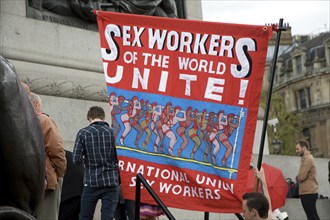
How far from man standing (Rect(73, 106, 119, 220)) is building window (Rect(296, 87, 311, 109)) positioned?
279 ft

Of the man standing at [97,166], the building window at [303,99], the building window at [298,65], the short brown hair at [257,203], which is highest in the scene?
the building window at [298,65]

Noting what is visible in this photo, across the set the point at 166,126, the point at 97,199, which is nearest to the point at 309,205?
the point at 97,199

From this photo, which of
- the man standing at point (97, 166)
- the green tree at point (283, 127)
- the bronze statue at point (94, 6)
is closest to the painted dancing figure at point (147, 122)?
the man standing at point (97, 166)

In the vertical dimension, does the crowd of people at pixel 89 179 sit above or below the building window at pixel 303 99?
below

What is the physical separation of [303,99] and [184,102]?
87556mm

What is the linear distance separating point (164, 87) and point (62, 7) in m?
6.43

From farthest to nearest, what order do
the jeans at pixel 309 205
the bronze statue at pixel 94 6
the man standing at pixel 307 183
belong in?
the man standing at pixel 307 183 < the jeans at pixel 309 205 < the bronze statue at pixel 94 6

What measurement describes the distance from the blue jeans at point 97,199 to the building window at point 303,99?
84.9m

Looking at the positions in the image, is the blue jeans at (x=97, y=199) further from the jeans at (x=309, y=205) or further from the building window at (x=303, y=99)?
the building window at (x=303, y=99)

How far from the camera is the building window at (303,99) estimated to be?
301 ft

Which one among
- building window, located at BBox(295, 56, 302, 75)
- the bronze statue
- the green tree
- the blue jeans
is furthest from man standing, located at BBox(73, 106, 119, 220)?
building window, located at BBox(295, 56, 302, 75)

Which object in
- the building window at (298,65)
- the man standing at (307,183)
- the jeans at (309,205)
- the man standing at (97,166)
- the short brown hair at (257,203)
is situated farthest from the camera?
the building window at (298,65)

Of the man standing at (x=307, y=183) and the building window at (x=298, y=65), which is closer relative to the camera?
the man standing at (x=307, y=183)

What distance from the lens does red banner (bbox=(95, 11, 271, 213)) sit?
6121 millimetres
